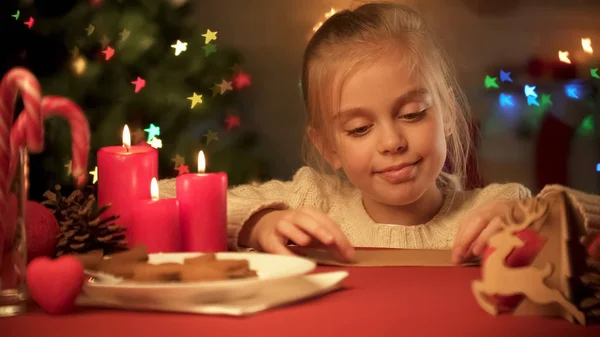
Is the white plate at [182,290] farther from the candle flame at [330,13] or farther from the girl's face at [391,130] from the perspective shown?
the candle flame at [330,13]

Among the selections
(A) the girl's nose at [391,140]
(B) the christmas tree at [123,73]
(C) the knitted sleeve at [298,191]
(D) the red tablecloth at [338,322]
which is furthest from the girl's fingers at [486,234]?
(B) the christmas tree at [123,73]

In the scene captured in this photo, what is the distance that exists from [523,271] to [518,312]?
0.15ft

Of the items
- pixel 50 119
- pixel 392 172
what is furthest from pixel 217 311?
pixel 50 119

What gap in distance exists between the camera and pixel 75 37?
3.11 metres

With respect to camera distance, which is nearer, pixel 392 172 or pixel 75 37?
pixel 392 172

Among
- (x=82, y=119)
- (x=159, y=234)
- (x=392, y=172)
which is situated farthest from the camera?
(x=392, y=172)

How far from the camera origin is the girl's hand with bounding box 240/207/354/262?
1.05 m

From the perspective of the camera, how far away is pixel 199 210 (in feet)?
3.69

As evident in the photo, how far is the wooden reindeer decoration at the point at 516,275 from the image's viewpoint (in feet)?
2.27

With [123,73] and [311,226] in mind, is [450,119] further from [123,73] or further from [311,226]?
[123,73]

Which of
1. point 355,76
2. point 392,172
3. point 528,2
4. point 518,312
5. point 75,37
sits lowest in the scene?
point 518,312

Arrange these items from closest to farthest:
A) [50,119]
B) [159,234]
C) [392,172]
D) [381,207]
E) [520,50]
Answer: [159,234], [392,172], [381,207], [50,119], [520,50]

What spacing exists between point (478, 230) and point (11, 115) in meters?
0.54

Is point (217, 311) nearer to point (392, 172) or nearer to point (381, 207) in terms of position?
point (392, 172)
